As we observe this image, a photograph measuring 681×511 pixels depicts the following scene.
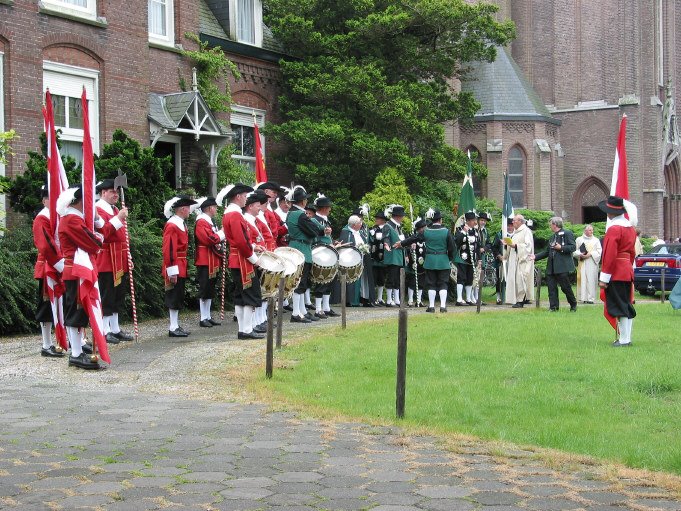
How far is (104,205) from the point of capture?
13.3 m

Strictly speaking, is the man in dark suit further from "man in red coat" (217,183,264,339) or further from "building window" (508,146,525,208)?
"building window" (508,146,525,208)

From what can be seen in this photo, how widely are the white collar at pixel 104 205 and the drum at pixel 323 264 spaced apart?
4.85 meters

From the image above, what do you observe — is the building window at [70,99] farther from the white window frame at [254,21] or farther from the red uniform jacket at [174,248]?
the white window frame at [254,21]

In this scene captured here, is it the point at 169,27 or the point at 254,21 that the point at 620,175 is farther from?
the point at 254,21

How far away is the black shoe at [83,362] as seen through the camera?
11.1 m

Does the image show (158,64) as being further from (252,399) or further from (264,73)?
(252,399)

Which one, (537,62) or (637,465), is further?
(537,62)

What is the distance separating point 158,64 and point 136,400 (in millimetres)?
14419

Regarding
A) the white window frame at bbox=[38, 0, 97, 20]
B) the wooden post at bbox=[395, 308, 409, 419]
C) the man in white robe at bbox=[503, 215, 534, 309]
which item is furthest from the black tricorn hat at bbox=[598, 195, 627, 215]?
the white window frame at bbox=[38, 0, 97, 20]

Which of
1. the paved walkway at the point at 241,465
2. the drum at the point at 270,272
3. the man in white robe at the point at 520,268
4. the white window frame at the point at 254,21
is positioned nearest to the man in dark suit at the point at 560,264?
the man in white robe at the point at 520,268

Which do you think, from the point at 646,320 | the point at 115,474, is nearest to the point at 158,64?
the point at 646,320

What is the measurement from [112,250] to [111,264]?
0.20 meters

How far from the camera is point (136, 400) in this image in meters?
9.26

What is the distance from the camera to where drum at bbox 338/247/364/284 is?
1836 cm
